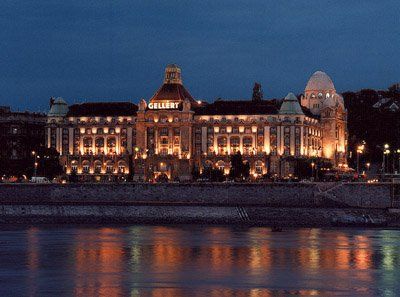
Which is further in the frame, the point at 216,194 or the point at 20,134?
the point at 20,134

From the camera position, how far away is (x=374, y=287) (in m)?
58.7

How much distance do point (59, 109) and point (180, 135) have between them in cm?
2086

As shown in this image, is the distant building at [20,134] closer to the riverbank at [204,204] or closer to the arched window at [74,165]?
the arched window at [74,165]

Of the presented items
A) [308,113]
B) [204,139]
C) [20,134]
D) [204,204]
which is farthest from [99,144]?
[204,204]

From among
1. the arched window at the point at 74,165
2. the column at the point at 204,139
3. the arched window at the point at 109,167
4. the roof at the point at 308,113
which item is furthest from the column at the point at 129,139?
the roof at the point at 308,113

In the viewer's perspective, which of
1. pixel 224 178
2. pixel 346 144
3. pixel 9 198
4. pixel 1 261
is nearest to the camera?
pixel 1 261

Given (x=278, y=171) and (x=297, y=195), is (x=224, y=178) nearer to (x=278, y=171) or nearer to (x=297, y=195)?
(x=278, y=171)

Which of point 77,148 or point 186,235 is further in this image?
point 77,148

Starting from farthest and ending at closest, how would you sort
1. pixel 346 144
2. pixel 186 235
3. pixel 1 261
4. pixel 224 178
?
pixel 346 144 → pixel 224 178 → pixel 186 235 → pixel 1 261

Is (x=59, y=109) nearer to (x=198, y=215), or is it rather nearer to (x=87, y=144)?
(x=87, y=144)

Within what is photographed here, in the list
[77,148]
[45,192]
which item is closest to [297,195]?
[45,192]

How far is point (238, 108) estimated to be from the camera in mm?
175750

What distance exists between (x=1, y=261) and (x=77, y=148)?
110 metres

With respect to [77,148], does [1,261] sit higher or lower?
lower
